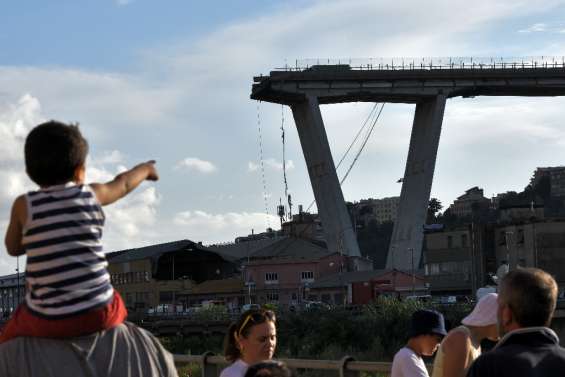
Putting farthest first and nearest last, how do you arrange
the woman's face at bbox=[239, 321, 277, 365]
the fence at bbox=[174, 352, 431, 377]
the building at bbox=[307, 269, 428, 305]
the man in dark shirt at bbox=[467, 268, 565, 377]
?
the building at bbox=[307, 269, 428, 305] → the fence at bbox=[174, 352, 431, 377] → the woman's face at bbox=[239, 321, 277, 365] → the man in dark shirt at bbox=[467, 268, 565, 377]

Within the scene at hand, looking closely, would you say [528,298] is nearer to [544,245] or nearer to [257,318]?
[257,318]

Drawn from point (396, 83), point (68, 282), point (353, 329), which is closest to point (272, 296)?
point (396, 83)

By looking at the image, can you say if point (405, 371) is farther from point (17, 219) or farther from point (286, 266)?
point (286, 266)

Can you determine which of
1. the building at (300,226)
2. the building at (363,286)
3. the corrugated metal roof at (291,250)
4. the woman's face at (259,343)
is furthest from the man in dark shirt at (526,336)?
the building at (300,226)

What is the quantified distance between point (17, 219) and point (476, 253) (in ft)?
346

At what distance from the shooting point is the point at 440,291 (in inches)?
4692

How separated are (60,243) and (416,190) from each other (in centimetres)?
12490

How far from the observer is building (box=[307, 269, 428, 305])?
107 meters

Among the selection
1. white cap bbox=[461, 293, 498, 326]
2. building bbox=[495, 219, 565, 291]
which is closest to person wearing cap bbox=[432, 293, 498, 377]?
white cap bbox=[461, 293, 498, 326]

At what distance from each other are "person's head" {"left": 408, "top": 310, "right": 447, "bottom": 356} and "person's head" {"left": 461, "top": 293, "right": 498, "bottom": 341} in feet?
2.41

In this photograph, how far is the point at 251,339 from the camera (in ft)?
26.9

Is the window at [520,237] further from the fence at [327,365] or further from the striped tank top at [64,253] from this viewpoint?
the striped tank top at [64,253]

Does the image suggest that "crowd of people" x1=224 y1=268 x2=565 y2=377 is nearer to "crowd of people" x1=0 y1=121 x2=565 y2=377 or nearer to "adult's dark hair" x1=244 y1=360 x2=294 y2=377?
"adult's dark hair" x1=244 y1=360 x2=294 y2=377

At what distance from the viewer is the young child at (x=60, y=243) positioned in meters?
4.85
